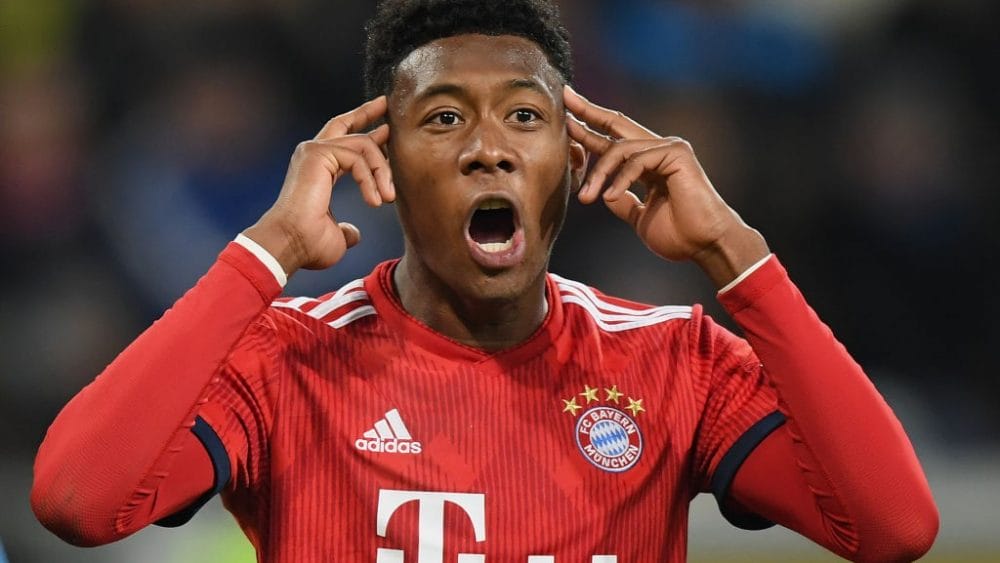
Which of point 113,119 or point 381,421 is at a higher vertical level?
point 113,119

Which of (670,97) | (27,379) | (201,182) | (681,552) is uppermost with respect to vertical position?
(670,97)

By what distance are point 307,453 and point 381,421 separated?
15 centimetres

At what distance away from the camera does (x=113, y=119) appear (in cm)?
511

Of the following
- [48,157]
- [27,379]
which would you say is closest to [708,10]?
[48,157]

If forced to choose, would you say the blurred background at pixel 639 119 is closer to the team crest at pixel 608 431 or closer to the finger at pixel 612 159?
the team crest at pixel 608 431

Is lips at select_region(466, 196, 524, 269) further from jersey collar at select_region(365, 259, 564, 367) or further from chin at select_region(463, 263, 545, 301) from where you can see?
jersey collar at select_region(365, 259, 564, 367)

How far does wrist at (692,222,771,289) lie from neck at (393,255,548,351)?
378 mm

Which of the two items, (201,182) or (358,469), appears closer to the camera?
(358,469)

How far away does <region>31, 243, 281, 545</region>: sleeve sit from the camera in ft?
7.17

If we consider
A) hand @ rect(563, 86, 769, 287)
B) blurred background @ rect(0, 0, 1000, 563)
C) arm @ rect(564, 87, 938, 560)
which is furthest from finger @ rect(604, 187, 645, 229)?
blurred background @ rect(0, 0, 1000, 563)

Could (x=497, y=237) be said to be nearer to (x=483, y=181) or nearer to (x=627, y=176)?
(x=483, y=181)

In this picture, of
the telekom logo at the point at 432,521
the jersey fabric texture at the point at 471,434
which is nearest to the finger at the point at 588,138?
the jersey fabric texture at the point at 471,434

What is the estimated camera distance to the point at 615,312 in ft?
9.26

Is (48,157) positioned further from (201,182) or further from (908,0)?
(908,0)
